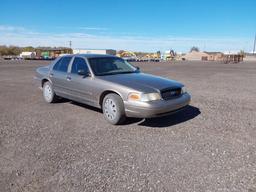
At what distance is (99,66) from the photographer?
582 cm

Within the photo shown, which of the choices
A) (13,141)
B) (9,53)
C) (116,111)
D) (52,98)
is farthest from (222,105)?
(9,53)

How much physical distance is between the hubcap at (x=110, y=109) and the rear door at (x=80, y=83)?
496mm

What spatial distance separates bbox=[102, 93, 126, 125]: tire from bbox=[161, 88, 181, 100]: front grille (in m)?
0.93

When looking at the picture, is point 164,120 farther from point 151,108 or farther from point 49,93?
point 49,93

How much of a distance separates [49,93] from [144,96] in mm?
3788

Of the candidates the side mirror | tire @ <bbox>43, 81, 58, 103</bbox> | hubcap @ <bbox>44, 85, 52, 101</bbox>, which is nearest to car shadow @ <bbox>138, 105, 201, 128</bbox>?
the side mirror

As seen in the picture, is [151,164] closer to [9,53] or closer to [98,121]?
[98,121]

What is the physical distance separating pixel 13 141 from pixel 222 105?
585 cm

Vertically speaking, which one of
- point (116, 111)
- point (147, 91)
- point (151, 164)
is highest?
point (147, 91)

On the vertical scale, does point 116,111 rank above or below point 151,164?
above

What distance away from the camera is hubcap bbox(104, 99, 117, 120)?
500cm

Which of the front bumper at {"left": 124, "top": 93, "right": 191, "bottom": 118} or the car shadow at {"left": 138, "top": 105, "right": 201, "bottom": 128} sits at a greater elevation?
the front bumper at {"left": 124, "top": 93, "right": 191, "bottom": 118}

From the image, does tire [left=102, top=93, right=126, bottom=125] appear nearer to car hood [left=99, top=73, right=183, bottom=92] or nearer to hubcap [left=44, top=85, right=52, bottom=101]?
car hood [left=99, top=73, right=183, bottom=92]

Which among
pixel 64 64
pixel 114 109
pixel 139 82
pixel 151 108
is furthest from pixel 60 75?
pixel 151 108
